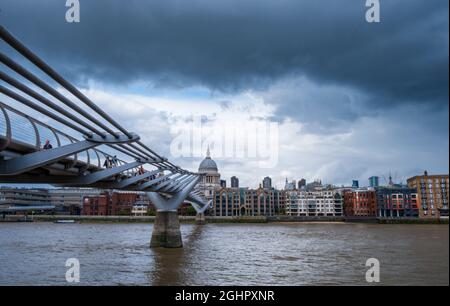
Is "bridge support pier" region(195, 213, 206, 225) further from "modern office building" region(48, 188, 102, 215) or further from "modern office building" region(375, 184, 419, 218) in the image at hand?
"modern office building" region(48, 188, 102, 215)

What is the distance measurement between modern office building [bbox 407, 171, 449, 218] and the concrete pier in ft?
232

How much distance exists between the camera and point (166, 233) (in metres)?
27.6

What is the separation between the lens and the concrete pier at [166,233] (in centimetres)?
2742

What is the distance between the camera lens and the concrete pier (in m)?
27.4

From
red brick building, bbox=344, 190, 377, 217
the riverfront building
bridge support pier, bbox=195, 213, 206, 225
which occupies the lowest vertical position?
bridge support pier, bbox=195, 213, 206, 225

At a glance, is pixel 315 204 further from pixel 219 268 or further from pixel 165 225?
pixel 219 268

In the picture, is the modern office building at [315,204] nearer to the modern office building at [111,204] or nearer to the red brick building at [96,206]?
the modern office building at [111,204]

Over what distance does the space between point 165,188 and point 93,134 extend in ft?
51.6

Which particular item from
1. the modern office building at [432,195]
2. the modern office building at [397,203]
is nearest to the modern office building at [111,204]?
the modern office building at [397,203]

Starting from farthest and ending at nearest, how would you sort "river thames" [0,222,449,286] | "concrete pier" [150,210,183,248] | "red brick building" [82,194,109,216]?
"red brick building" [82,194,109,216], "concrete pier" [150,210,183,248], "river thames" [0,222,449,286]

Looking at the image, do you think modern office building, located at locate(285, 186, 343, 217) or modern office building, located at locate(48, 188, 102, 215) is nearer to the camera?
modern office building, located at locate(285, 186, 343, 217)

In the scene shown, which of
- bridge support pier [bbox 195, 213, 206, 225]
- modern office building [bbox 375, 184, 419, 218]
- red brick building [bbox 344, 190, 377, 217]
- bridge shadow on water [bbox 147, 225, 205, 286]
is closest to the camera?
bridge shadow on water [bbox 147, 225, 205, 286]

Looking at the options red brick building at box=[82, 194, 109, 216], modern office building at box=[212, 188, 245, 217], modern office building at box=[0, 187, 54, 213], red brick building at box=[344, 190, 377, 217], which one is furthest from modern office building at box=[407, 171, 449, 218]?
modern office building at box=[0, 187, 54, 213]
